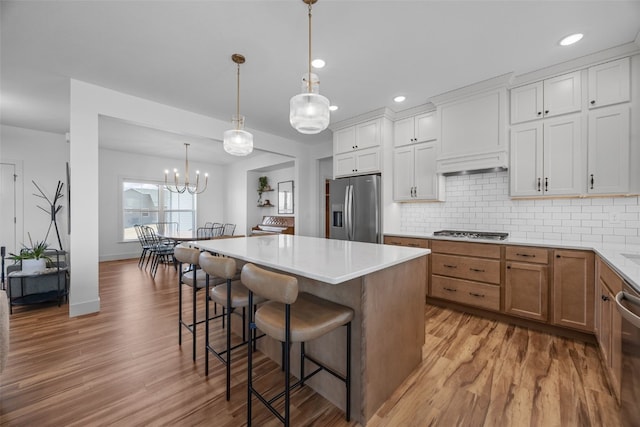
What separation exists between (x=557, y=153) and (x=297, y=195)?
13.6ft

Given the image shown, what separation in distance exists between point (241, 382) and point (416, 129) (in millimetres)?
3607

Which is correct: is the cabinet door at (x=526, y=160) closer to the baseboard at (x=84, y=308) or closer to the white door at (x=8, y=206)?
the baseboard at (x=84, y=308)

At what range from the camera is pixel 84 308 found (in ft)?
9.86

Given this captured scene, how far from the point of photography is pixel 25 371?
195cm

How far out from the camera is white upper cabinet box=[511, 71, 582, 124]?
8.52 feet

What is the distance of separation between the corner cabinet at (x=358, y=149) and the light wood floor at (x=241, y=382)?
2363 millimetres

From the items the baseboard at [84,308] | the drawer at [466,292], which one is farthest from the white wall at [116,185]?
the drawer at [466,292]

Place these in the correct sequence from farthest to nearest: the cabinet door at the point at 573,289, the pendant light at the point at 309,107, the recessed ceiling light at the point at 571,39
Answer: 1. the cabinet door at the point at 573,289
2. the recessed ceiling light at the point at 571,39
3. the pendant light at the point at 309,107

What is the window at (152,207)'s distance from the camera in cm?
663

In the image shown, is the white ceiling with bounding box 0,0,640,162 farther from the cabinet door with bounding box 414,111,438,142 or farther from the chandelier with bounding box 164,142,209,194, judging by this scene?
the chandelier with bounding box 164,142,209,194

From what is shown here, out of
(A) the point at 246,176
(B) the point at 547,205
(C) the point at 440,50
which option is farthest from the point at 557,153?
(A) the point at 246,176

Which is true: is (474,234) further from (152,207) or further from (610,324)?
(152,207)

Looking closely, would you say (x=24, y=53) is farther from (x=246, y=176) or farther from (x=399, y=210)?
(x=246, y=176)

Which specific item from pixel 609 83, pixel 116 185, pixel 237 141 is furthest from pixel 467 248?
pixel 116 185
